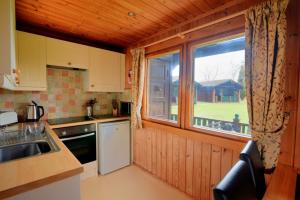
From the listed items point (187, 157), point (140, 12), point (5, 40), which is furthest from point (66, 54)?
point (187, 157)

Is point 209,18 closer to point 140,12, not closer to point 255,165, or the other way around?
point 140,12

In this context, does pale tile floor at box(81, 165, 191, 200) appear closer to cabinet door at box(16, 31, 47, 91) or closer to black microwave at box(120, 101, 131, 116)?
black microwave at box(120, 101, 131, 116)

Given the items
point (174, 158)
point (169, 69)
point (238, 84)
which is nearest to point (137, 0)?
point (169, 69)

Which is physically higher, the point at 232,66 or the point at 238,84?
the point at 232,66

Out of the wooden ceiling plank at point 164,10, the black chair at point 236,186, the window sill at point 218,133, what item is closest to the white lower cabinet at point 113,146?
the window sill at point 218,133

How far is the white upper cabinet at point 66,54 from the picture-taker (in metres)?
2.13

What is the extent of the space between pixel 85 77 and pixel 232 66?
2181 mm

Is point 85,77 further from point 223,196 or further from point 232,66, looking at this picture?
point 223,196

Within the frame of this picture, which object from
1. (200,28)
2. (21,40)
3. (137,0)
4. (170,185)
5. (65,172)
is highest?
(137,0)

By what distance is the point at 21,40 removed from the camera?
189 centimetres

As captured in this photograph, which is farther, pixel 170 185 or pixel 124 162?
pixel 124 162

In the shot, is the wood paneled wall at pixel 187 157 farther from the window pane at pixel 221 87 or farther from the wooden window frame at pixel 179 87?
the window pane at pixel 221 87

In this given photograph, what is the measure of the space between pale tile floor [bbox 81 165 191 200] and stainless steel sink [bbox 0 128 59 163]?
3.32ft

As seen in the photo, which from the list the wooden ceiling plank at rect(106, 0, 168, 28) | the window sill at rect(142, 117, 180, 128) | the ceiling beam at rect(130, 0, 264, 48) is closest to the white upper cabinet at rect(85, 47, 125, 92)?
the ceiling beam at rect(130, 0, 264, 48)
